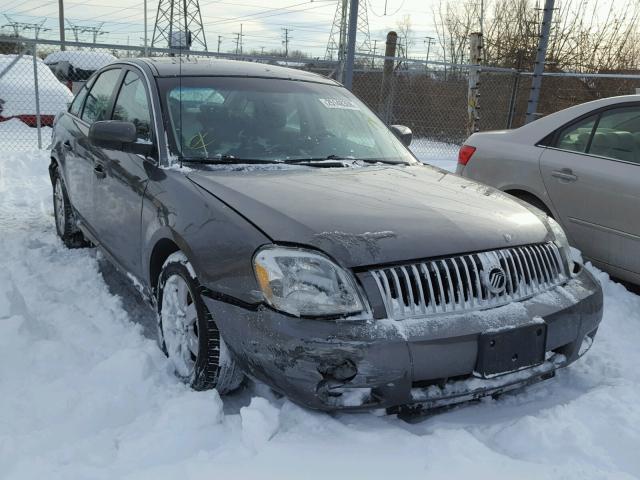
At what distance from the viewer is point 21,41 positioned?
8.49m

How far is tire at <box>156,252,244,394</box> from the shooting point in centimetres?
248

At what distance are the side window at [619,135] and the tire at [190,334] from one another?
3.22 metres

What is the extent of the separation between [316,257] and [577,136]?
3.14 m

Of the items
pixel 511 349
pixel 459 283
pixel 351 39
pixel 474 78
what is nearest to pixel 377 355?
pixel 459 283

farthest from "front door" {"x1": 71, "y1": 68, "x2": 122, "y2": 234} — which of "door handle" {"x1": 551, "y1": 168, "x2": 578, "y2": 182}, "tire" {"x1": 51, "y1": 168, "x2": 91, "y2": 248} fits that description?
"door handle" {"x1": 551, "y1": 168, "x2": 578, "y2": 182}

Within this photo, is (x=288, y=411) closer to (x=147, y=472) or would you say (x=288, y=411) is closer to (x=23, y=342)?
(x=147, y=472)

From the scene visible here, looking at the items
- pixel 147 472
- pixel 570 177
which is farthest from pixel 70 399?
pixel 570 177

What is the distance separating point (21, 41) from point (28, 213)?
3.92 meters

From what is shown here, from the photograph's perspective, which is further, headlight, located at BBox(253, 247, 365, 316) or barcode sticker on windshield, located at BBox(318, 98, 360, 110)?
barcode sticker on windshield, located at BBox(318, 98, 360, 110)

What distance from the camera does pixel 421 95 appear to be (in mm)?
13656

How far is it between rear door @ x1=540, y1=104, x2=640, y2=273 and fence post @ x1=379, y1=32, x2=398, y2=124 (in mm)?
6611

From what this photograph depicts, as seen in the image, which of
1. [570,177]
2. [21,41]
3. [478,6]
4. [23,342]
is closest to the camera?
[23,342]

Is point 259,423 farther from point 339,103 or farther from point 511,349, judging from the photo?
point 339,103

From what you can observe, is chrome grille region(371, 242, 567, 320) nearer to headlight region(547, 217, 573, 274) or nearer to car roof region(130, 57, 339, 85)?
headlight region(547, 217, 573, 274)
